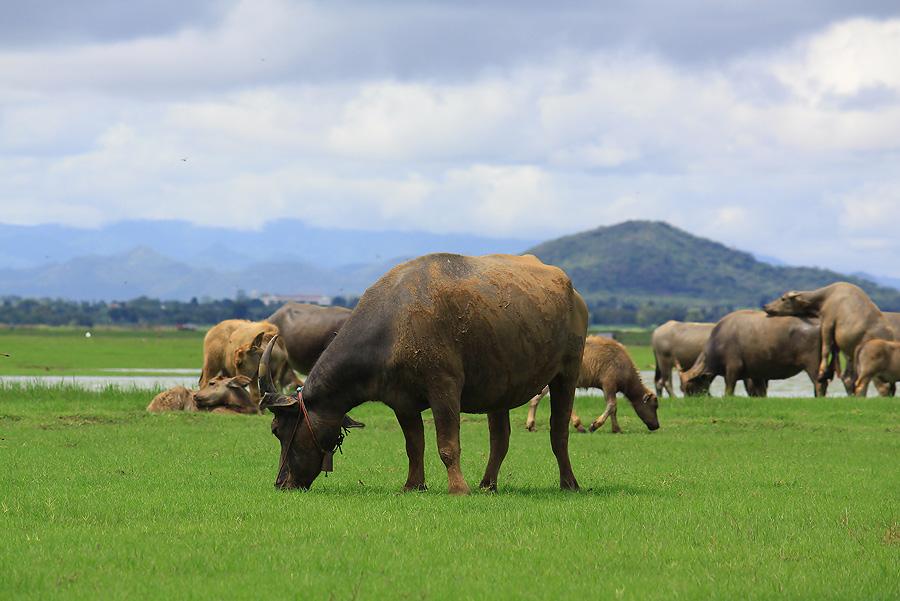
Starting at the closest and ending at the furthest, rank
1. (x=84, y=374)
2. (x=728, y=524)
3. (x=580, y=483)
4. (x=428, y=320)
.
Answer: (x=728, y=524)
(x=428, y=320)
(x=580, y=483)
(x=84, y=374)

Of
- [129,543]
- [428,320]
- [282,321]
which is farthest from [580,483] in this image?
[282,321]

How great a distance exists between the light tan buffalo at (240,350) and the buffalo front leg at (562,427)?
1276cm

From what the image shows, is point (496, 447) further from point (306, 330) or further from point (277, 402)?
point (306, 330)

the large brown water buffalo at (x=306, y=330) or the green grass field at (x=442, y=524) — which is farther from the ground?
the large brown water buffalo at (x=306, y=330)

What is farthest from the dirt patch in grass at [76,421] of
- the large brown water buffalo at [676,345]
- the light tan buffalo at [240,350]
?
the large brown water buffalo at [676,345]

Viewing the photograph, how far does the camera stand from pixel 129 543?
26.7ft

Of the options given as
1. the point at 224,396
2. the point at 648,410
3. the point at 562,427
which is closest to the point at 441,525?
the point at 562,427

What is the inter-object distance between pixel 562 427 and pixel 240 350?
45.9 ft

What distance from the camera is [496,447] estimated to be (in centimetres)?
1243

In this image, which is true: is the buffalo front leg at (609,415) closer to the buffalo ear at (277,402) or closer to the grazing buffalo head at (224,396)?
the grazing buffalo head at (224,396)

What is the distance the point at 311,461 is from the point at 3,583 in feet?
17.0

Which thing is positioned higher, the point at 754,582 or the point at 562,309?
the point at 562,309

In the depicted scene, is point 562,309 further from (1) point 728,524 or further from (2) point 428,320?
(1) point 728,524

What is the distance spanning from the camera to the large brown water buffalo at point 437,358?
1117 cm
